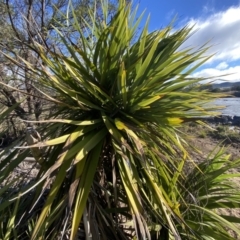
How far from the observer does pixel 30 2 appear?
26.2 ft

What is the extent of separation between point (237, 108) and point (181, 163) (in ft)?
44.7

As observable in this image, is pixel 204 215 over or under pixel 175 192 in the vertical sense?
under

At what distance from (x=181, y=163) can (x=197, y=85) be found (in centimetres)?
78

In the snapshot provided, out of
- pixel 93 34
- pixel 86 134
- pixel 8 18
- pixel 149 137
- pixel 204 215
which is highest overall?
pixel 8 18

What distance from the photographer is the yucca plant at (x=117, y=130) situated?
2129 millimetres

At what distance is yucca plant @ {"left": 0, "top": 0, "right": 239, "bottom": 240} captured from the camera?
213cm

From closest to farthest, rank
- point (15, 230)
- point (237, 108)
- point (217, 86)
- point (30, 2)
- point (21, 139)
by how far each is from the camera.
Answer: point (15, 230) < point (21, 139) < point (217, 86) < point (30, 2) < point (237, 108)

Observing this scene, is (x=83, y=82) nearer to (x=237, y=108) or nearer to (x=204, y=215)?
(x=204, y=215)

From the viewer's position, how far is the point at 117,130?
218 centimetres

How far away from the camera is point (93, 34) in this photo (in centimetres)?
265

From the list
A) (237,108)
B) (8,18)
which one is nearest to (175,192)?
(8,18)

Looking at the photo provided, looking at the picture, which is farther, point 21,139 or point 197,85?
point 197,85

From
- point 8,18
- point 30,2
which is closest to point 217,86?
point 30,2

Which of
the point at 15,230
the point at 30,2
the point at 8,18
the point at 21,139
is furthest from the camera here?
the point at 8,18
